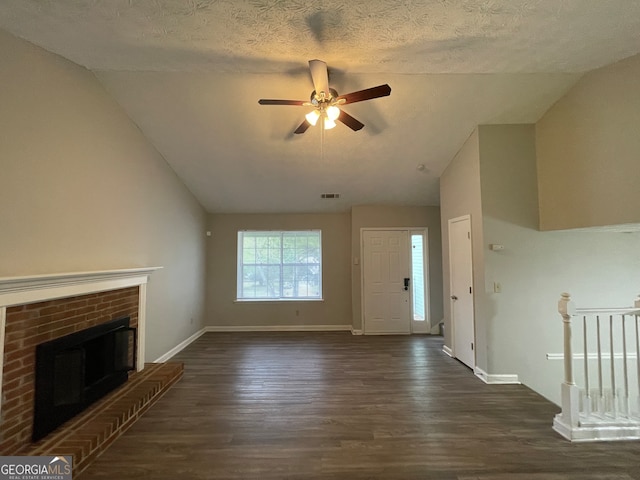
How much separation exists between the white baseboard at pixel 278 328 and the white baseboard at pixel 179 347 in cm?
34

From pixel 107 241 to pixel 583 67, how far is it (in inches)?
196

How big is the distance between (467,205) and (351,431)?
303cm

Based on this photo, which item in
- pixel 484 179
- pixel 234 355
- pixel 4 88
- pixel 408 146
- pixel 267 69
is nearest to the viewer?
pixel 4 88

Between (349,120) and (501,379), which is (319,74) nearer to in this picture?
(349,120)

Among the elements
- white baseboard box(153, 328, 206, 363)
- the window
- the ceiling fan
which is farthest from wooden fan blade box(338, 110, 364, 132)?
white baseboard box(153, 328, 206, 363)

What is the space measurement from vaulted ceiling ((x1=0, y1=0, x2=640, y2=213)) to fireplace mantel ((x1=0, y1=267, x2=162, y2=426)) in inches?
70.1

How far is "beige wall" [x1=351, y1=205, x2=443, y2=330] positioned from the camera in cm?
605

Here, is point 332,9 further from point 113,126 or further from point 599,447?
point 599,447

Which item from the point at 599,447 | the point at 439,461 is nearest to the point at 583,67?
the point at 599,447

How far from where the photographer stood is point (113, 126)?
337 centimetres

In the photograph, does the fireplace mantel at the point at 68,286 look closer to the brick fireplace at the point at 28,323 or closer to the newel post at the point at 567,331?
the brick fireplace at the point at 28,323

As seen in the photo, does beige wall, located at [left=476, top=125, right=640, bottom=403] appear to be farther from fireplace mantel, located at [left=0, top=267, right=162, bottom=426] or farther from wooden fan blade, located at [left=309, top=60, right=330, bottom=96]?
fireplace mantel, located at [left=0, top=267, right=162, bottom=426]

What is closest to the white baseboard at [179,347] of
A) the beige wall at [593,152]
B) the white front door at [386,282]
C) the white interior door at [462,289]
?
the white front door at [386,282]

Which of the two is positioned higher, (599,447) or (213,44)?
(213,44)
